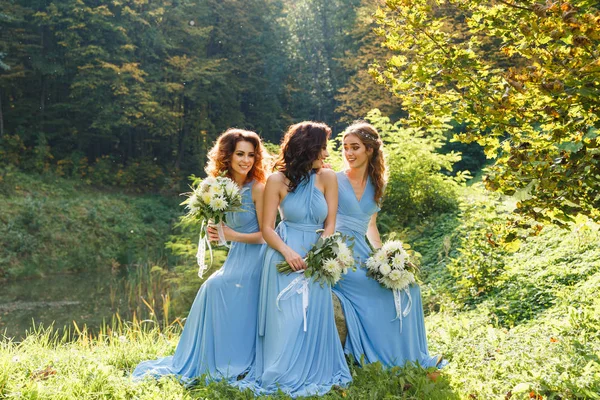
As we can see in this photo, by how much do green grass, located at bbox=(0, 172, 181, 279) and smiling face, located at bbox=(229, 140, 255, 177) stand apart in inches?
479

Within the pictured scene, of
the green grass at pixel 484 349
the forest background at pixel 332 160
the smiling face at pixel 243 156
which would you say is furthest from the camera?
the smiling face at pixel 243 156

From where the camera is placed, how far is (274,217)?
5160mm

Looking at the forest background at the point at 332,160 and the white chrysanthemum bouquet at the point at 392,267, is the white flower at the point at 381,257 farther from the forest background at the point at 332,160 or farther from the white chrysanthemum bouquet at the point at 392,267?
the forest background at the point at 332,160

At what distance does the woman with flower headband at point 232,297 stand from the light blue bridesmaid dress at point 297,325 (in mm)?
162

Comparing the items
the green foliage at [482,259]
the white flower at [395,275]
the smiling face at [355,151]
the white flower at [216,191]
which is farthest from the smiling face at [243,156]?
the green foliage at [482,259]

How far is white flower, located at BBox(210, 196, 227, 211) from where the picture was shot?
496 centimetres

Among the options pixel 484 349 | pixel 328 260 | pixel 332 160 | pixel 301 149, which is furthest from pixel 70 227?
pixel 484 349

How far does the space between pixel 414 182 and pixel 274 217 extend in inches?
285

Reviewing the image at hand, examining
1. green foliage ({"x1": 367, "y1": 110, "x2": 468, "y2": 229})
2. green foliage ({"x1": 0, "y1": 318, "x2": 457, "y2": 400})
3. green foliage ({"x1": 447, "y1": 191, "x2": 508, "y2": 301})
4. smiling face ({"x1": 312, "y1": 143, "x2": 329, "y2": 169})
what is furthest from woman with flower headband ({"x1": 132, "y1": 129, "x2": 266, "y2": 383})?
green foliage ({"x1": 367, "y1": 110, "x2": 468, "y2": 229})

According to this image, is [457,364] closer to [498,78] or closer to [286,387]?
[286,387]

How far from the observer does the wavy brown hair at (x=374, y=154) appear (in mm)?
5484

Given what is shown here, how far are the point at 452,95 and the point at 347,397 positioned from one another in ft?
8.17

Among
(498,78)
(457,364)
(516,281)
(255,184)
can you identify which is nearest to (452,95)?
(498,78)

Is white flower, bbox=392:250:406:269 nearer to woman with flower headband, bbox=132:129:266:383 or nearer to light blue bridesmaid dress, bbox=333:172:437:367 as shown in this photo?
light blue bridesmaid dress, bbox=333:172:437:367
